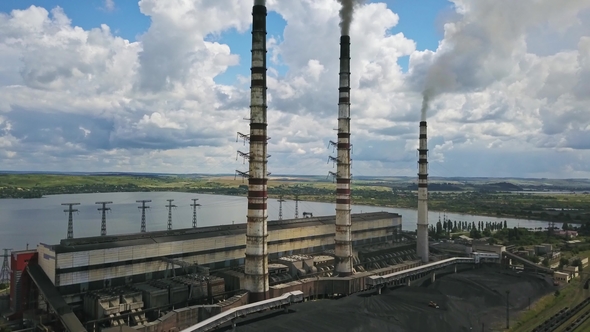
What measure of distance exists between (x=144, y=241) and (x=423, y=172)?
25.7 m

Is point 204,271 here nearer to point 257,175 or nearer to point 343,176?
point 257,175

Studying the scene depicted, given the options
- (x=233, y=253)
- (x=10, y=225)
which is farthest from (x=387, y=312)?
(x=10, y=225)

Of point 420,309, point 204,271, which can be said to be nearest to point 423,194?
point 420,309

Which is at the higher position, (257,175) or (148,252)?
(257,175)

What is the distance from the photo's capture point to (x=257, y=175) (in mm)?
26078

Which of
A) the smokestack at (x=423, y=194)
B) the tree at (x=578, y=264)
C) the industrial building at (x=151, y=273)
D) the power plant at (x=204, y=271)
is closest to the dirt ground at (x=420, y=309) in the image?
the power plant at (x=204, y=271)

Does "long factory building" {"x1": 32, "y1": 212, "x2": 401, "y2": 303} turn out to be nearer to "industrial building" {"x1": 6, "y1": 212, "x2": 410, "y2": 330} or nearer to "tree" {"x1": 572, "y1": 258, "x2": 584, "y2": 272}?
"industrial building" {"x1": 6, "y1": 212, "x2": 410, "y2": 330}

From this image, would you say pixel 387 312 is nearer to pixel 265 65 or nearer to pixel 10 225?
pixel 265 65

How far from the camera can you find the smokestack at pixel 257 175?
25.8 m

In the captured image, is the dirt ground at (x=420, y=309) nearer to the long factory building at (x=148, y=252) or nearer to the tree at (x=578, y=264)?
the long factory building at (x=148, y=252)

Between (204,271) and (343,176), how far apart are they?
12.5 metres

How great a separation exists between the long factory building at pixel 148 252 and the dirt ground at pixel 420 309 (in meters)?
7.83

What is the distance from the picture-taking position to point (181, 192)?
184 m

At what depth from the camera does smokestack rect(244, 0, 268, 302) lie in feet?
84.6
